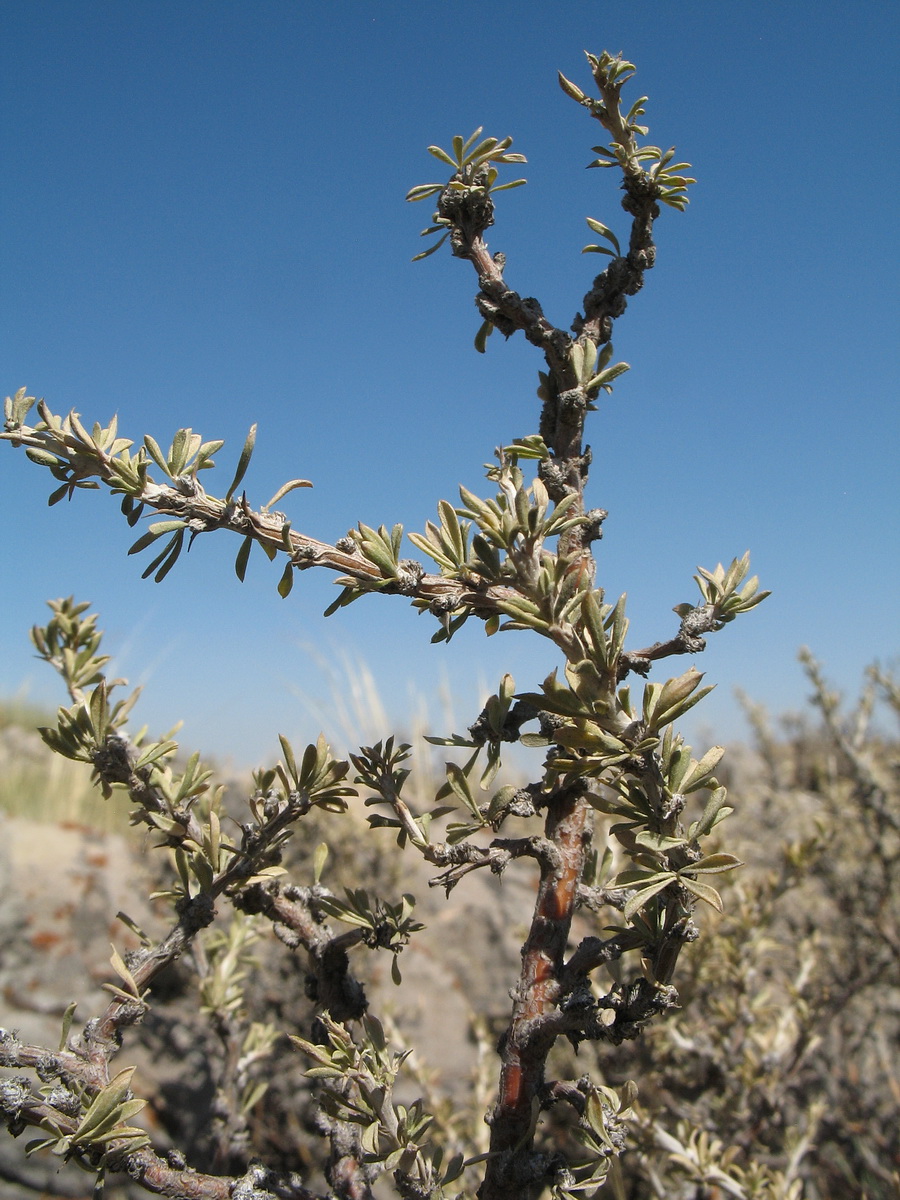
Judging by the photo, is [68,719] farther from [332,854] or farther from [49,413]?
[332,854]

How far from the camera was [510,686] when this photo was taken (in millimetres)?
1058

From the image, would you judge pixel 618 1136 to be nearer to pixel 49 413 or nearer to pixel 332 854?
pixel 49 413

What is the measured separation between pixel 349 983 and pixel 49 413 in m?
0.93

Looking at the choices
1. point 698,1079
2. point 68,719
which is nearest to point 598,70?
point 68,719

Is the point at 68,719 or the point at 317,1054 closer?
the point at 317,1054

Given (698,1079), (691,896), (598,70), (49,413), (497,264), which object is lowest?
(698,1079)

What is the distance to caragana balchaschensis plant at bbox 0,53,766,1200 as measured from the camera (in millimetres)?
853

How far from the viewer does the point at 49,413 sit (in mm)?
899

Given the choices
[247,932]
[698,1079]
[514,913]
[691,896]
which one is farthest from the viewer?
[514,913]

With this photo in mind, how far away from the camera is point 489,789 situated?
106 centimetres

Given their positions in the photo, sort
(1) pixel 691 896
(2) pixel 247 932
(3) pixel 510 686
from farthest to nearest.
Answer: (2) pixel 247 932, (3) pixel 510 686, (1) pixel 691 896

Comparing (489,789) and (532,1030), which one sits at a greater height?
(489,789)

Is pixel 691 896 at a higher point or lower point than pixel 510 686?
lower

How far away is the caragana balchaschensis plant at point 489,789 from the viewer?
0.85 meters
